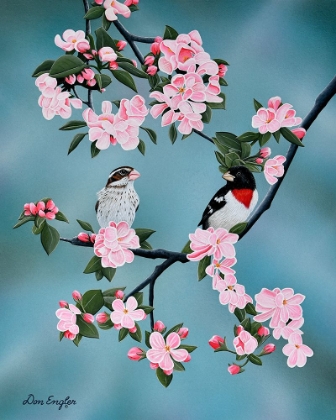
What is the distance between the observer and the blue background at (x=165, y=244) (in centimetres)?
123

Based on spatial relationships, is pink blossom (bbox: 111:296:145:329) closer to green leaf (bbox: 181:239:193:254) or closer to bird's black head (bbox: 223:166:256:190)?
green leaf (bbox: 181:239:193:254)

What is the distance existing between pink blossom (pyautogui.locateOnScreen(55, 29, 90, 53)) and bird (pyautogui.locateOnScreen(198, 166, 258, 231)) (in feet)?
1.76

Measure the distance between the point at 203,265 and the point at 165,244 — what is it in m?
0.12

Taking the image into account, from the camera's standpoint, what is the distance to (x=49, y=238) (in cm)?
123

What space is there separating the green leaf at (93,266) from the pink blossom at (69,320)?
107 millimetres

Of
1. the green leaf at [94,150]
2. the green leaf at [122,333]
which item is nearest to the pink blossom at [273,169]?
the green leaf at [94,150]

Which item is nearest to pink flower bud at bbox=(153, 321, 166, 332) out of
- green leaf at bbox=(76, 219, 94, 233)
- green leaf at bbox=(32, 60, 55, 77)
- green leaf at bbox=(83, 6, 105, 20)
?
green leaf at bbox=(76, 219, 94, 233)

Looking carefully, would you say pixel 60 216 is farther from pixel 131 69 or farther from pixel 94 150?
pixel 131 69

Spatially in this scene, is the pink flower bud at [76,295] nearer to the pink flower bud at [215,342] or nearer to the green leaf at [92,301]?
the green leaf at [92,301]

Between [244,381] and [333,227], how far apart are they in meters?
0.51

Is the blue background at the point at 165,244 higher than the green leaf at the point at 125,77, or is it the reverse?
the green leaf at the point at 125,77

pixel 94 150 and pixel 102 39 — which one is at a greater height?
pixel 102 39

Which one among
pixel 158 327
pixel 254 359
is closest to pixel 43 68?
pixel 158 327

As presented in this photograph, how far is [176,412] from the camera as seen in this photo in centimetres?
124
